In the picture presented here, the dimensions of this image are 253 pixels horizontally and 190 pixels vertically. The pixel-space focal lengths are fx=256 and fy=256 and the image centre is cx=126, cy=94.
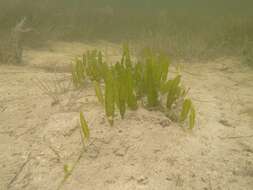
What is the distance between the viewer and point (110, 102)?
2.16 metres

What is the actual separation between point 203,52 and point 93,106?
12.0 feet

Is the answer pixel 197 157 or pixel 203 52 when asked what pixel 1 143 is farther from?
pixel 203 52

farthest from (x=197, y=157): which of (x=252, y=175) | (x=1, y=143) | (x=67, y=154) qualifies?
(x=1, y=143)

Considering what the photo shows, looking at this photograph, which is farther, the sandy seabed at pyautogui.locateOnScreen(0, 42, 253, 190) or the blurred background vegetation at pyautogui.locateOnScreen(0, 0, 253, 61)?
the blurred background vegetation at pyautogui.locateOnScreen(0, 0, 253, 61)

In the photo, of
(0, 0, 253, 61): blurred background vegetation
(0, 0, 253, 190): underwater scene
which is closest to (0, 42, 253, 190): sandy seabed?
(0, 0, 253, 190): underwater scene

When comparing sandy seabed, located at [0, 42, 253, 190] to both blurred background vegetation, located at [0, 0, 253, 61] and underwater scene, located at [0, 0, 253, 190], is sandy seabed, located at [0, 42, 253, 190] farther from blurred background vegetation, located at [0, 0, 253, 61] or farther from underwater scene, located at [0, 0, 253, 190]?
blurred background vegetation, located at [0, 0, 253, 61]

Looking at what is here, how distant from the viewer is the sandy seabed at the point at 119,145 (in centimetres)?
172

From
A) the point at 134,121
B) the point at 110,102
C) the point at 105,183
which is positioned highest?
the point at 110,102

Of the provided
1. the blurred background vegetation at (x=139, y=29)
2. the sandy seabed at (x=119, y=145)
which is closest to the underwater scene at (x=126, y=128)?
the sandy seabed at (x=119, y=145)

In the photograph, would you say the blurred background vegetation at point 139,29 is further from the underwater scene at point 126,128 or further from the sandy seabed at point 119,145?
the sandy seabed at point 119,145

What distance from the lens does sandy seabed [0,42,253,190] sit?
1.72 metres

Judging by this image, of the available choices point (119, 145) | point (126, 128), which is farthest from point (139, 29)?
point (119, 145)

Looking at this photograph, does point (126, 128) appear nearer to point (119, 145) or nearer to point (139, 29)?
point (119, 145)

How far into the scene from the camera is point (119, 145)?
6.69 feet
